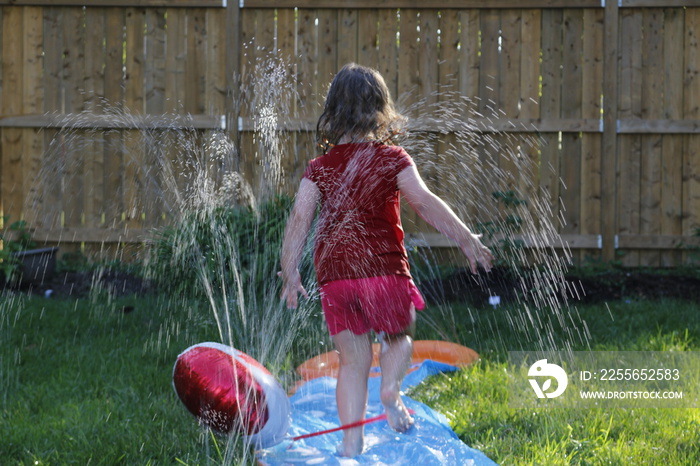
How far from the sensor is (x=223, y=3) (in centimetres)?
644

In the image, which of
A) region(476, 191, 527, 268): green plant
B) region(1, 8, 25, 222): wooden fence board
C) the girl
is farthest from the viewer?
region(1, 8, 25, 222): wooden fence board

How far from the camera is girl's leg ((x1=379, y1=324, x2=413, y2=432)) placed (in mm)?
2633

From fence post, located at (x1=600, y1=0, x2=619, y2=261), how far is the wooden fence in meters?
0.01

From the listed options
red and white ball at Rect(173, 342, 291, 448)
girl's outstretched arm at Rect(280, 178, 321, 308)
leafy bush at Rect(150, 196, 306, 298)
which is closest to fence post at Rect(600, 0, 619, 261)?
leafy bush at Rect(150, 196, 306, 298)

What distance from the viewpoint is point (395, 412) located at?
270cm

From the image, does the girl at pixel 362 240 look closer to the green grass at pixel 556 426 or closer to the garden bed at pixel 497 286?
the green grass at pixel 556 426

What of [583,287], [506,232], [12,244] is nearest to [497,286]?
[583,287]

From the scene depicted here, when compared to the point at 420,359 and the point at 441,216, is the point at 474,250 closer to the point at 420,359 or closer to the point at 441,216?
the point at 441,216

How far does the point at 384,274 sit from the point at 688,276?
4.16 meters

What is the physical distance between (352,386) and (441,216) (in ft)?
2.17

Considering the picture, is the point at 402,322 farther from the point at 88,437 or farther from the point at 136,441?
the point at 88,437

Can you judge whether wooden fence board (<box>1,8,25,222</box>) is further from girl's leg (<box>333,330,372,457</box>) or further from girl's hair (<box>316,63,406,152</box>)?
girl's leg (<box>333,330,372,457</box>)

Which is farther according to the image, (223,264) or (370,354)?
(223,264)

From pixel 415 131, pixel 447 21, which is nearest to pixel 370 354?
pixel 415 131
